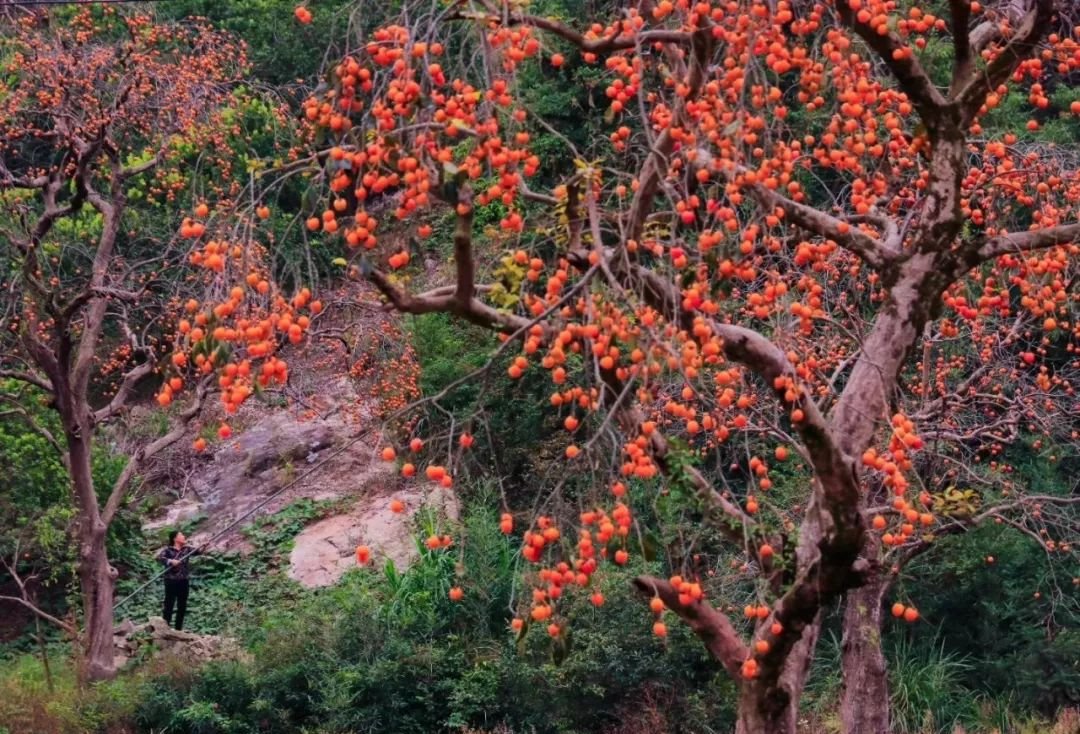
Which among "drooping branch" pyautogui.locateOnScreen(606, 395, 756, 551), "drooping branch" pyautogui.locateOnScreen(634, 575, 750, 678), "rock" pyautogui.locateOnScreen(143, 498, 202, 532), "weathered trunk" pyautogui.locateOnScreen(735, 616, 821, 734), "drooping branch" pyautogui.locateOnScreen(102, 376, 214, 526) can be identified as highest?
"drooping branch" pyautogui.locateOnScreen(606, 395, 756, 551)

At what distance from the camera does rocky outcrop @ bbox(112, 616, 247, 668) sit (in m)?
11.9

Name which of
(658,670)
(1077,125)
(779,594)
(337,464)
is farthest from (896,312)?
(337,464)

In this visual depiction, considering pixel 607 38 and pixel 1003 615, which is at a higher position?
pixel 607 38

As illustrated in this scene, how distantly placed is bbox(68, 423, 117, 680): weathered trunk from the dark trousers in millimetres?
1671

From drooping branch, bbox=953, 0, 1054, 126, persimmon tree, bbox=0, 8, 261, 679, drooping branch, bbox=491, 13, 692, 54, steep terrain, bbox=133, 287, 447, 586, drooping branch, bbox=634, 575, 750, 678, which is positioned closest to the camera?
drooping branch, bbox=491, 13, 692, 54

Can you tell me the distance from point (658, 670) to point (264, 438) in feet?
22.9

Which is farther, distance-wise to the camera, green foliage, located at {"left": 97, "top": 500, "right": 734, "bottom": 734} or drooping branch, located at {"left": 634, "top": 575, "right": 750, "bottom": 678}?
green foliage, located at {"left": 97, "top": 500, "right": 734, "bottom": 734}

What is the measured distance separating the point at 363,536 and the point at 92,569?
3399 millimetres

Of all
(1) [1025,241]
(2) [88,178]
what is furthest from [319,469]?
(1) [1025,241]

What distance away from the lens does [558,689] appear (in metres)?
10.5

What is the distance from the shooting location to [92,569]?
10.6 meters

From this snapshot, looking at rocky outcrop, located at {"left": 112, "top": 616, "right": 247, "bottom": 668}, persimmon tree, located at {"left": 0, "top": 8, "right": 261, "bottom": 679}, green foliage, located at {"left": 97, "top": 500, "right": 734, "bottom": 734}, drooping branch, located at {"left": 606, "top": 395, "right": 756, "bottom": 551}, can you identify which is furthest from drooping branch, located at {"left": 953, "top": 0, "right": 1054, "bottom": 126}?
rocky outcrop, located at {"left": 112, "top": 616, "right": 247, "bottom": 668}

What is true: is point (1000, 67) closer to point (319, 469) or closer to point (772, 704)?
point (772, 704)

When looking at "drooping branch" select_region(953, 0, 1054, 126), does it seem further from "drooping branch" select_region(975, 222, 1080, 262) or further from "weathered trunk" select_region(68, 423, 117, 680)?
"weathered trunk" select_region(68, 423, 117, 680)
